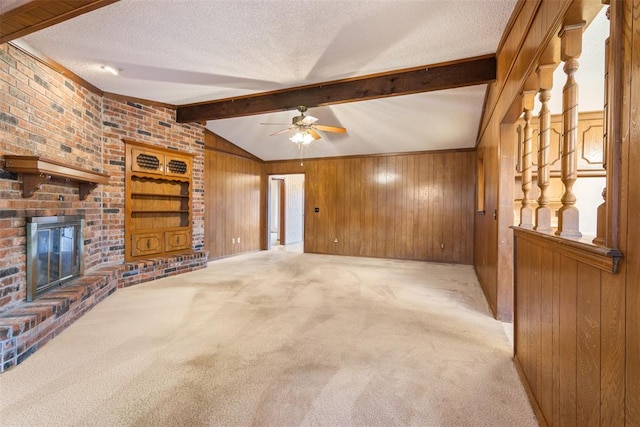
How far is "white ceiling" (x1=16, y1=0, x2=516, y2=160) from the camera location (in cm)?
225

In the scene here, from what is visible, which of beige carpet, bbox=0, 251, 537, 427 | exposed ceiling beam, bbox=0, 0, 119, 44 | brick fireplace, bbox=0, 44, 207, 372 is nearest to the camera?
beige carpet, bbox=0, 251, 537, 427

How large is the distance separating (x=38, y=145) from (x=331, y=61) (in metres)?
2.92

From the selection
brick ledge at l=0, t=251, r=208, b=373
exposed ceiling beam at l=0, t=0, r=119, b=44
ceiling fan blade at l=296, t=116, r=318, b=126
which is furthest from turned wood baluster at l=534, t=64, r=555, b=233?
brick ledge at l=0, t=251, r=208, b=373

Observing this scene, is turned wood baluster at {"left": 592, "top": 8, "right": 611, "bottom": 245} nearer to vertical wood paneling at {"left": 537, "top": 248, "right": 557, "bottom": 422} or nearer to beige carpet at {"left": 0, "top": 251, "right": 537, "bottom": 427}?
vertical wood paneling at {"left": 537, "top": 248, "right": 557, "bottom": 422}

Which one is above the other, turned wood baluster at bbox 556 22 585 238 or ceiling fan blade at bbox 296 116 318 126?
ceiling fan blade at bbox 296 116 318 126

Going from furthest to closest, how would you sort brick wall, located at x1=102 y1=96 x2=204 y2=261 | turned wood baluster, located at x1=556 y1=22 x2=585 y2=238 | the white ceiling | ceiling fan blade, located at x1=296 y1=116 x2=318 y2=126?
brick wall, located at x1=102 y1=96 x2=204 y2=261
ceiling fan blade, located at x1=296 y1=116 x2=318 y2=126
the white ceiling
turned wood baluster, located at x1=556 y1=22 x2=585 y2=238

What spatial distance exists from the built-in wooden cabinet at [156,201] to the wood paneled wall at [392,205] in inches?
107

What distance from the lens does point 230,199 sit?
21.0ft

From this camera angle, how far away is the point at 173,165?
488 centimetres

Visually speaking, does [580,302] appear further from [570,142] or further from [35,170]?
[35,170]

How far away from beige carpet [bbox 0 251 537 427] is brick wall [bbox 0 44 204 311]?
0.78 metres

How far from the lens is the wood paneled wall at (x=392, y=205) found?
5.79 meters

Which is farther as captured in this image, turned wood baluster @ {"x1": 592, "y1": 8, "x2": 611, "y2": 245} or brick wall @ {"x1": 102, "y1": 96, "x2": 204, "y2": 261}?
brick wall @ {"x1": 102, "y1": 96, "x2": 204, "y2": 261}

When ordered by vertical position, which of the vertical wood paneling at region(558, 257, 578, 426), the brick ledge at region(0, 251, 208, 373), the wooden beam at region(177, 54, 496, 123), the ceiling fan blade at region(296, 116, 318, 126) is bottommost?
the brick ledge at region(0, 251, 208, 373)
